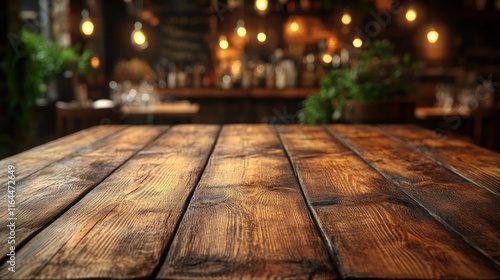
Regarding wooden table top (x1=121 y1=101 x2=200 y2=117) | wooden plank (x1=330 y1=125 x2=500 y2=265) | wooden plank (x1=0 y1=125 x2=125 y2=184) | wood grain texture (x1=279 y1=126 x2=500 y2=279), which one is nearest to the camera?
wood grain texture (x1=279 y1=126 x2=500 y2=279)

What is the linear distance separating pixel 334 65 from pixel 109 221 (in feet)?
20.5

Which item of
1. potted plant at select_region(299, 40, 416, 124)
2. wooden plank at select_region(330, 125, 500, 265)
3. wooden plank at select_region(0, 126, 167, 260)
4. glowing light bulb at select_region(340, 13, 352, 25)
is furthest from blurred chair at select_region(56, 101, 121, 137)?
glowing light bulb at select_region(340, 13, 352, 25)

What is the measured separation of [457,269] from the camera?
837 mm

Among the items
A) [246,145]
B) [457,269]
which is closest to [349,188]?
[457,269]

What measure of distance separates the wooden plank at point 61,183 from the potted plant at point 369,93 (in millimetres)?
1703

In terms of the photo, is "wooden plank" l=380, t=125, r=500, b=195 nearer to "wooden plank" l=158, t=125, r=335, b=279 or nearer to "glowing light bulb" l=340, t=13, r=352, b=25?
"wooden plank" l=158, t=125, r=335, b=279

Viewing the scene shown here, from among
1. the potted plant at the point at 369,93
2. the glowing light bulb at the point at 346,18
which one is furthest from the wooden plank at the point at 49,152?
the glowing light bulb at the point at 346,18

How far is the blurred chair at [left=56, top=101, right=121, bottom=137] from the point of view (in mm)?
4359

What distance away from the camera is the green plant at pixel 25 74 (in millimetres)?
4988

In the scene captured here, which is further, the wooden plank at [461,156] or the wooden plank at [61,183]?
the wooden plank at [461,156]

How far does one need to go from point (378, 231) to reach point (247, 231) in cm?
24

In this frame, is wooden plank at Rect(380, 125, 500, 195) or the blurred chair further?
the blurred chair

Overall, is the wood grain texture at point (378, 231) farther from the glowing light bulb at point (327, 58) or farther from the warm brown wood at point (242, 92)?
the glowing light bulb at point (327, 58)

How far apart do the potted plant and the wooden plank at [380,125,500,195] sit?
32.7 inches
